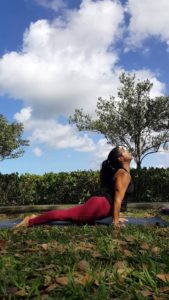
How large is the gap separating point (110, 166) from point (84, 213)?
963 mm

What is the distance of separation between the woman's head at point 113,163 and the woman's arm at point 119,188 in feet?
0.72

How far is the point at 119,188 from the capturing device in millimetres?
8992

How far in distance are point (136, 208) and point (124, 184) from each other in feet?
33.0

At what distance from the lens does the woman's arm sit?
886 cm

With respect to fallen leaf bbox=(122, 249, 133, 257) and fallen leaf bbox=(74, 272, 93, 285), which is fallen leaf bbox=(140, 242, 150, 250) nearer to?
fallen leaf bbox=(122, 249, 133, 257)

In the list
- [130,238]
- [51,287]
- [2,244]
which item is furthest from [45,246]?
[51,287]

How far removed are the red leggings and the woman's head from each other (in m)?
0.47

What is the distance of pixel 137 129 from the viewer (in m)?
41.6

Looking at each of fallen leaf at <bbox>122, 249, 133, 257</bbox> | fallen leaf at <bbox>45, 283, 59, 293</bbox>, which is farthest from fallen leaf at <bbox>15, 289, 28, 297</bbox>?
fallen leaf at <bbox>122, 249, 133, 257</bbox>

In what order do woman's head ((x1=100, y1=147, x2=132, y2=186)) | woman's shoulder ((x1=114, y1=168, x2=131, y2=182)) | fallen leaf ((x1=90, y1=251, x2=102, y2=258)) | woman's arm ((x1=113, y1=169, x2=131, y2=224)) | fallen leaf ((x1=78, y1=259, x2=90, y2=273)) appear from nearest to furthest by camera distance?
fallen leaf ((x1=78, y1=259, x2=90, y2=273))
fallen leaf ((x1=90, y1=251, x2=102, y2=258))
woman's arm ((x1=113, y1=169, x2=131, y2=224))
woman's shoulder ((x1=114, y1=168, x2=131, y2=182))
woman's head ((x1=100, y1=147, x2=132, y2=186))

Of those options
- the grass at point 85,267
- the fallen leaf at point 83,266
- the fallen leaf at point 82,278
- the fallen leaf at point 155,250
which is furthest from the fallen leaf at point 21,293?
the fallen leaf at point 155,250

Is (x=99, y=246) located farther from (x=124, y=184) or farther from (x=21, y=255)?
(x=124, y=184)

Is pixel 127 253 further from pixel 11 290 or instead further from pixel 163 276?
pixel 11 290

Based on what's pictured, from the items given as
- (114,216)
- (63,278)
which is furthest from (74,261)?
(114,216)
